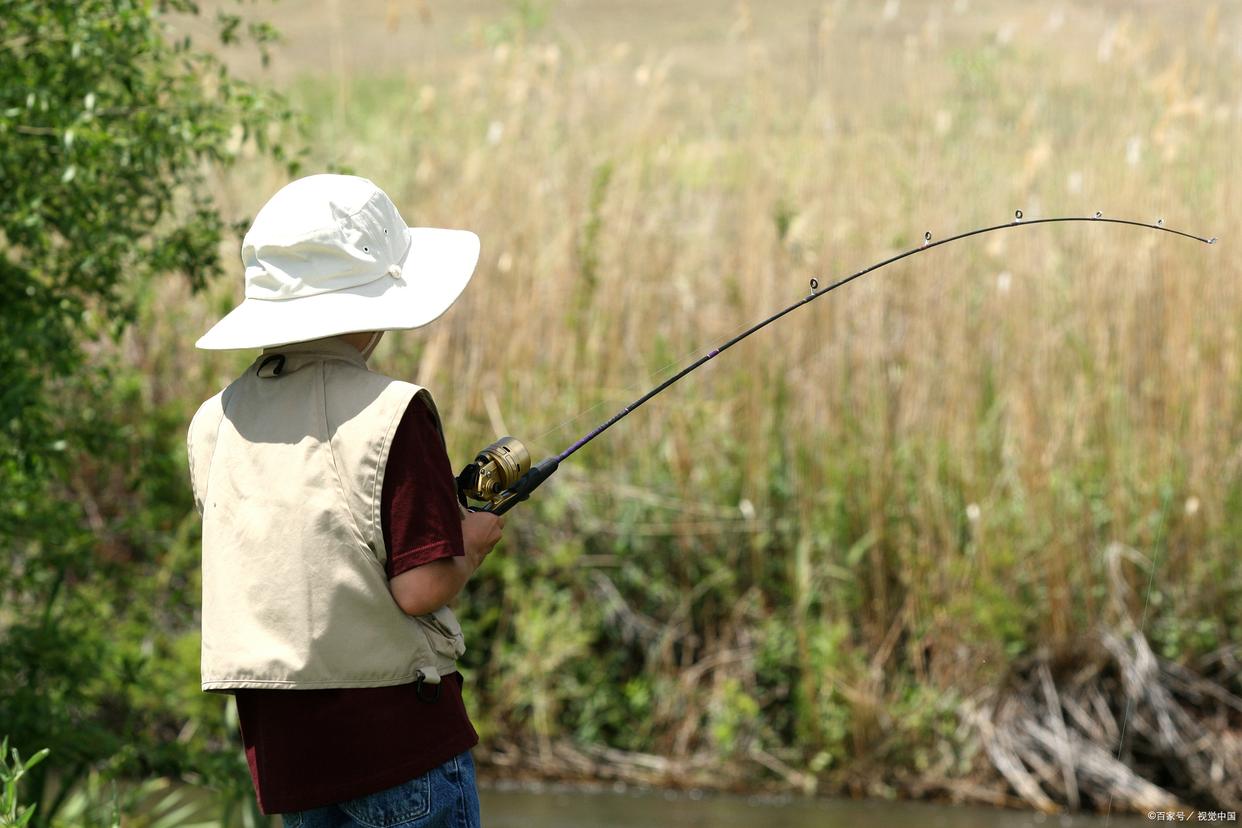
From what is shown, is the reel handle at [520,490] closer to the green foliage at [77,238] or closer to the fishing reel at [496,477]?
the fishing reel at [496,477]

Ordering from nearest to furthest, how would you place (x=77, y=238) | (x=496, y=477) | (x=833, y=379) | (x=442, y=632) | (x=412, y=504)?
(x=412, y=504) → (x=442, y=632) → (x=496, y=477) → (x=77, y=238) → (x=833, y=379)

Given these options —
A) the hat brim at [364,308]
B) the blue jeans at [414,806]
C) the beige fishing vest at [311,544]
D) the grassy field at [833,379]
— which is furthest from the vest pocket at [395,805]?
the grassy field at [833,379]

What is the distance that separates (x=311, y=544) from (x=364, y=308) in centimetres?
29

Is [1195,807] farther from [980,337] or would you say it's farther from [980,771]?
[980,337]

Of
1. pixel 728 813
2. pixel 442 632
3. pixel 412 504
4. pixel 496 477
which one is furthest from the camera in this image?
pixel 728 813

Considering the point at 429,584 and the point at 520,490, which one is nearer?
the point at 429,584

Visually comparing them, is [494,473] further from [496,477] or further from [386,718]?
[386,718]

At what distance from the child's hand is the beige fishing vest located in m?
0.09

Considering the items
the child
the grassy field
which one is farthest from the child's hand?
the grassy field

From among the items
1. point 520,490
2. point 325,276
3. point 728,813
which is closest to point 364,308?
point 325,276

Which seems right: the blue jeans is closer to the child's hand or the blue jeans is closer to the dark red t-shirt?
the dark red t-shirt

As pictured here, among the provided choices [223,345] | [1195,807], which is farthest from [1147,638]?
[223,345]

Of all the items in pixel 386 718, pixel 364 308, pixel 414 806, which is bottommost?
pixel 414 806

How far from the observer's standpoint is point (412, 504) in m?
1.67
